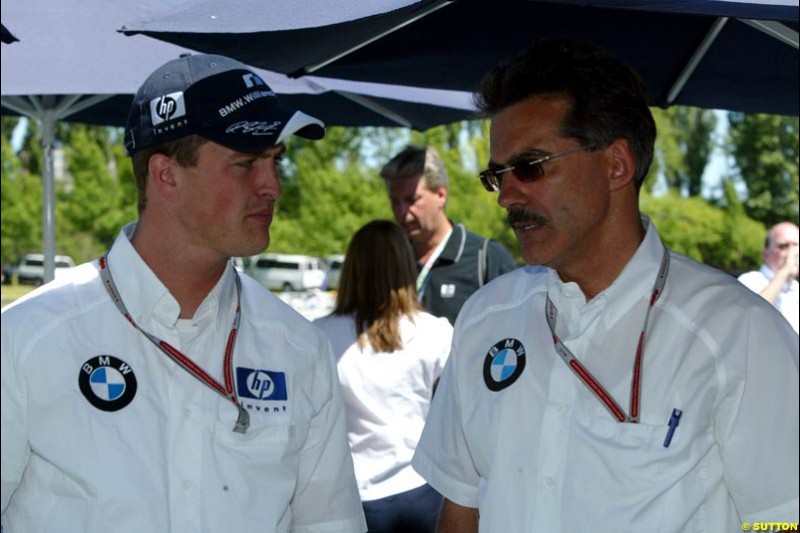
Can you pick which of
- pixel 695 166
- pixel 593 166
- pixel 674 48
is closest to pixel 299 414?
pixel 593 166

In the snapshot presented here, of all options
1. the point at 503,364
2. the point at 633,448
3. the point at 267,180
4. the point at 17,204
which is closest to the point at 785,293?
the point at 503,364

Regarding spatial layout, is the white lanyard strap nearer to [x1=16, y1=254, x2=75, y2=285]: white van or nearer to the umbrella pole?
the umbrella pole

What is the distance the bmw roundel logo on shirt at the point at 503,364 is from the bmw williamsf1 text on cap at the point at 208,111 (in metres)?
0.72

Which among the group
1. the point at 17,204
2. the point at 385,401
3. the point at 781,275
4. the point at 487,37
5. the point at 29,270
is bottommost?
the point at 29,270

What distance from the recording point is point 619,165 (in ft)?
7.81

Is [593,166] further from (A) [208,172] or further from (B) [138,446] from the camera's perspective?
(B) [138,446]

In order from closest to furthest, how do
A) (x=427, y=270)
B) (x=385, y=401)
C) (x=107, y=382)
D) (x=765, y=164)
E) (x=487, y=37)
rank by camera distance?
(x=107, y=382) → (x=487, y=37) → (x=385, y=401) → (x=427, y=270) → (x=765, y=164)

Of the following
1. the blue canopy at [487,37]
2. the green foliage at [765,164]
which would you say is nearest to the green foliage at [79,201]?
the green foliage at [765,164]

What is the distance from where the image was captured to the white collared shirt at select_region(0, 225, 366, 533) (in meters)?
2.01

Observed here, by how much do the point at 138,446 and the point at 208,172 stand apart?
0.63 m

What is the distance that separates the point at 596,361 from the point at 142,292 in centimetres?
104

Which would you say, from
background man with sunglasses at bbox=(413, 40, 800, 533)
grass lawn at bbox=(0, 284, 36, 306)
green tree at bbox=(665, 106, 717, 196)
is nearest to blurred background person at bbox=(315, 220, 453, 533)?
background man with sunglasses at bbox=(413, 40, 800, 533)

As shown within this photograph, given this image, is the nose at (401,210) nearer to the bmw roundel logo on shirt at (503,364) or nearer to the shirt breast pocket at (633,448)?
the bmw roundel logo on shirt at (503,364)

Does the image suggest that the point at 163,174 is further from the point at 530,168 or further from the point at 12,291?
the point at 12,291
